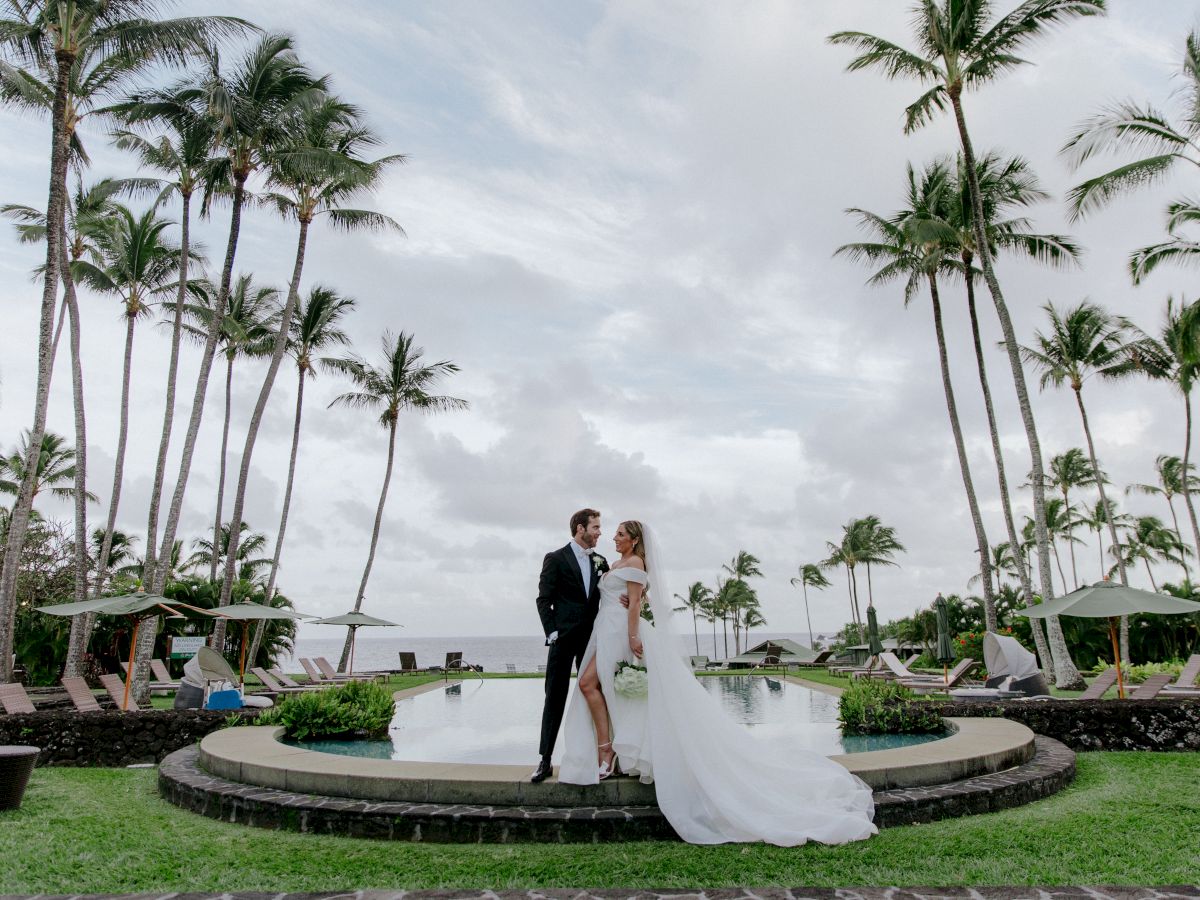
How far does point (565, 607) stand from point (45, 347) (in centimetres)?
1255

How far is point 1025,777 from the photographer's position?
21.3 ft

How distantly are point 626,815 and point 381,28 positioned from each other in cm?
1116

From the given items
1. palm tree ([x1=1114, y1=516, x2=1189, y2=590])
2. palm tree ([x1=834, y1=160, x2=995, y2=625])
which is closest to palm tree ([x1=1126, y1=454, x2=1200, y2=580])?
palm tree ([x1=1114, y1=516, x2=1189, y2=590])

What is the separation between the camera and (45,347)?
1348 cm

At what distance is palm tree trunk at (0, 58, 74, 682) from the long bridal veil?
40.8ft

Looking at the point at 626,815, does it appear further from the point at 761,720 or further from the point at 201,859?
the point at 761,720

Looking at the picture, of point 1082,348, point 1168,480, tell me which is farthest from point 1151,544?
point 1082,348

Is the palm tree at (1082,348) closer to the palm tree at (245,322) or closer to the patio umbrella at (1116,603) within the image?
the patio umbrella at (1116,603)

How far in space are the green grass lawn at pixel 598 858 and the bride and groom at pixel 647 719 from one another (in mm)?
338

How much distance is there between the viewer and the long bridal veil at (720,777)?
506 centimetres

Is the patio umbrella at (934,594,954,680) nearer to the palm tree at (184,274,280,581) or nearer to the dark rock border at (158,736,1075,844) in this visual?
the dark rock border at (158,736,1075,844)

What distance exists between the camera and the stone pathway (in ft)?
12.8

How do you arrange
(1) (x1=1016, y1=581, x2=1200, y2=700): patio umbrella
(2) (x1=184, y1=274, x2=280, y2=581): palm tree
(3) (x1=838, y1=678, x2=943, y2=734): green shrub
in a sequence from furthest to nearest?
(2) (x1=184, y1=274, x2=280, y2=581): palm tree, (1) (x1=1016, y1=581, x2=1200, y2=700): patio umbrella, (3) (x1=838, y1=678, x2=943, y2=734): green shrub

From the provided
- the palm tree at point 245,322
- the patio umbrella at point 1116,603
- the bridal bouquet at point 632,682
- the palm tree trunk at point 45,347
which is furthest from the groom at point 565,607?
the palm tree at point 245,322
